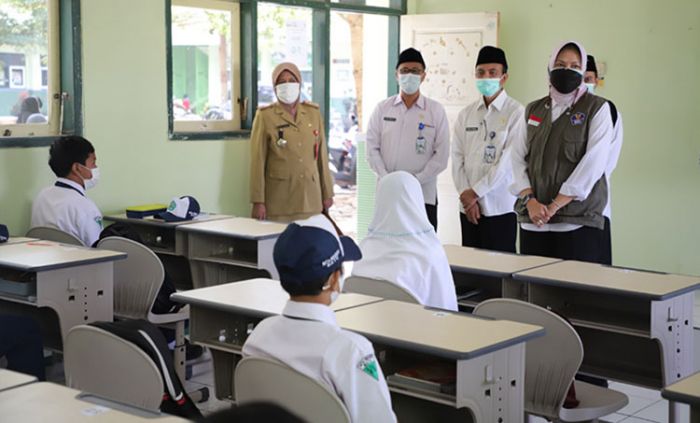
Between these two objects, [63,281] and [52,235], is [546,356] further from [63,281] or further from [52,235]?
[52,235]

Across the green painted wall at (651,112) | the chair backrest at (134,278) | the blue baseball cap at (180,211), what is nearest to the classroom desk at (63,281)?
the chair backrest at (134,278)

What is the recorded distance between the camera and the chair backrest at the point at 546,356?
9.95 feet

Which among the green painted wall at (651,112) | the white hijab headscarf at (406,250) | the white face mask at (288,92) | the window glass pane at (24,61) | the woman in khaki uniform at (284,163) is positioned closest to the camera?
the white hijab headscarf at (406,250)

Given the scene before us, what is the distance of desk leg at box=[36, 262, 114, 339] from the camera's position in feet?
13.2

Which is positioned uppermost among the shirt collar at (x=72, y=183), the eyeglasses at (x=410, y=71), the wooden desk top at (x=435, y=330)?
the eyeglasses at (x=410, y=71)

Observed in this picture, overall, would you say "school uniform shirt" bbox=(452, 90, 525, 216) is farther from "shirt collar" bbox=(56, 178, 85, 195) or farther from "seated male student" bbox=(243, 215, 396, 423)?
"seated male student" bbox=(243, 215, 396, 423)

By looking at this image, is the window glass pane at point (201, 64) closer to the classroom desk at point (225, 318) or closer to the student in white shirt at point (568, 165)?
the student in white shirt at point (568, 165)

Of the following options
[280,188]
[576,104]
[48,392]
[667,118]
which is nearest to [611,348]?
[576,104]

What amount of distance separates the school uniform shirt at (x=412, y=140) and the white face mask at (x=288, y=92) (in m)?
0.56

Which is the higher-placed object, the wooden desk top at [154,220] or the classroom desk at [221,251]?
the wooden desk top at [154,220]

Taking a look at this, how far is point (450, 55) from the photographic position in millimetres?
7707

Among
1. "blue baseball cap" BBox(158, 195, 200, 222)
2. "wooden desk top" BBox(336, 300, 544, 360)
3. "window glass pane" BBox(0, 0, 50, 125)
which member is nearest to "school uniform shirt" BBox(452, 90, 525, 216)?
"blue baseball cap" BBox(158, 195, 200, 222)

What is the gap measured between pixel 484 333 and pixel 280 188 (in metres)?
3.66

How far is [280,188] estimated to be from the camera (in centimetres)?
636
